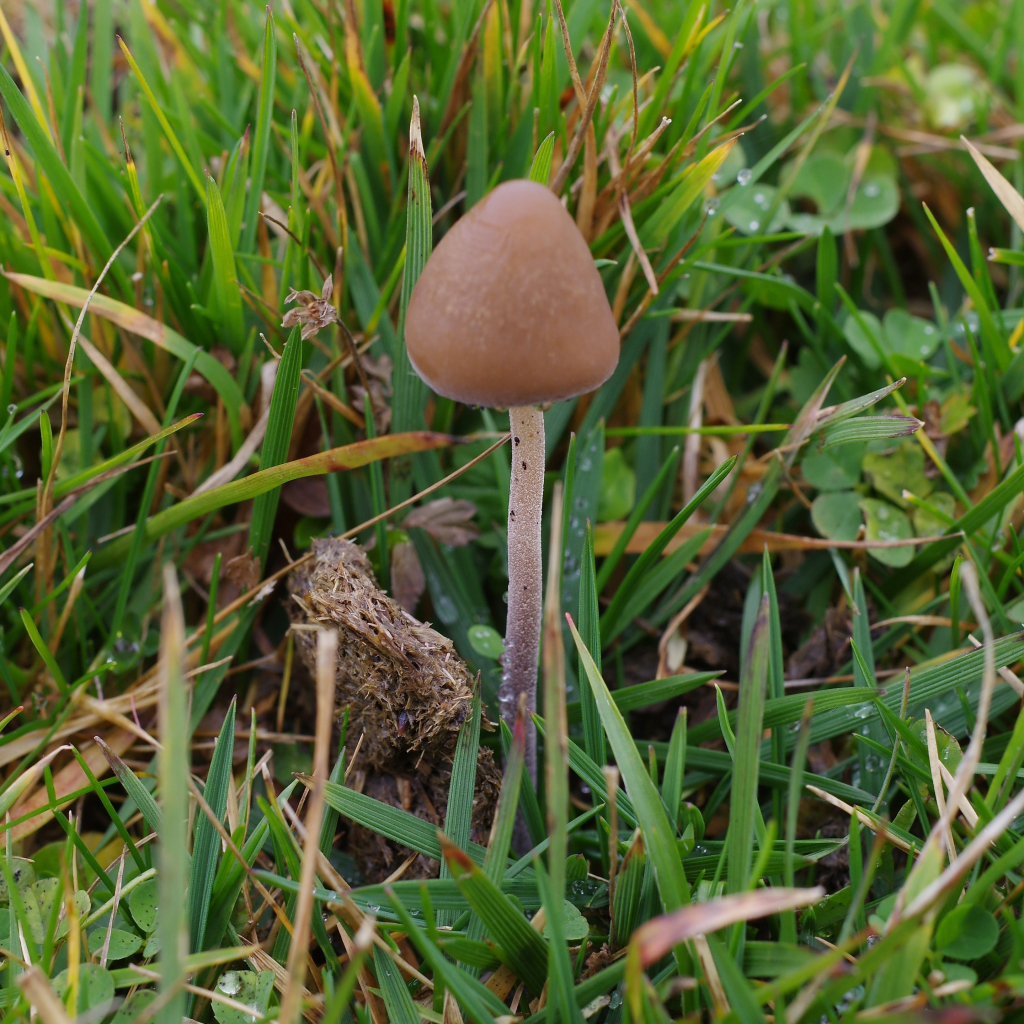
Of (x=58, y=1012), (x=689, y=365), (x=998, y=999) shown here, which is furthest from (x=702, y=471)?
(x=58, y=1012)

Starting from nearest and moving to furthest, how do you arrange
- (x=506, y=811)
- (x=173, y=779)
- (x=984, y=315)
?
(x=173, y=779) → (x=506, y=811) → (x=984, y=315)

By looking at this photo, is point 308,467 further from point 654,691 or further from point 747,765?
point 747,765

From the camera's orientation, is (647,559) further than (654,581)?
No

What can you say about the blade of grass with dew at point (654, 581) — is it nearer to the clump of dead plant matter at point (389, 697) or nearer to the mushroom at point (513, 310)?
the clump of dead plant matter at point (389, 697)

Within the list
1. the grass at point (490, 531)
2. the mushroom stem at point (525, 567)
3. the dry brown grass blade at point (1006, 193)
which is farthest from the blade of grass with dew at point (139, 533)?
the dry brown grass blade at point (1006, 193)

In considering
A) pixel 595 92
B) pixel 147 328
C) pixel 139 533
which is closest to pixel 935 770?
pixel 595 92

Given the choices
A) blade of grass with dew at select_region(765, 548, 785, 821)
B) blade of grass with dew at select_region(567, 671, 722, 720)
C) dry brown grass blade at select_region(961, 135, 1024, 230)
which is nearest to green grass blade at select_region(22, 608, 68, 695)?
blade of grass with dew at select_region(567, 671, 722, 720)

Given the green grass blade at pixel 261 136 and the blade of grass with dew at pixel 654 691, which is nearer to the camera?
the blade of grass with dew at pixel 654 691
